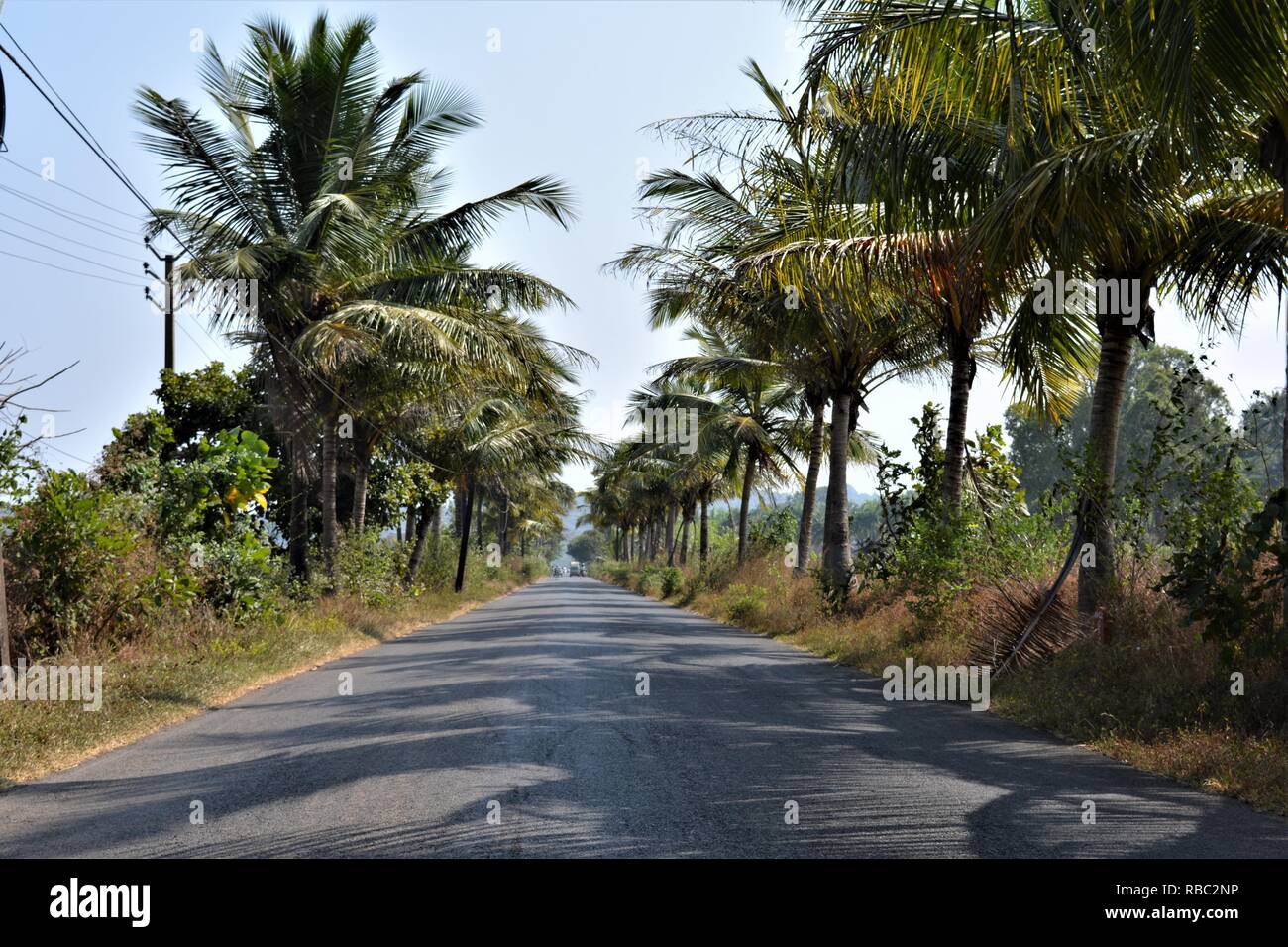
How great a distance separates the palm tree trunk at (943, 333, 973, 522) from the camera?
1605 centimetres

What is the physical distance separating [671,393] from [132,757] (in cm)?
2803

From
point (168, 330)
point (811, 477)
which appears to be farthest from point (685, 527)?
point (168, 330)

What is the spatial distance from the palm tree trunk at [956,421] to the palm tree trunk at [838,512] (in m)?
4.45

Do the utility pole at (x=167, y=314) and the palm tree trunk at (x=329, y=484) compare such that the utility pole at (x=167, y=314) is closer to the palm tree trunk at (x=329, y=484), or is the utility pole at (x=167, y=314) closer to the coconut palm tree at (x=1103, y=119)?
the palm tree trunk at (x=329, y=484)

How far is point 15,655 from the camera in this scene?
38.0 ft

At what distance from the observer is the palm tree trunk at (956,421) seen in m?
16.0

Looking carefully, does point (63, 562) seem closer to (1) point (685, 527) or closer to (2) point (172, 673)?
(2) point (172, 673)

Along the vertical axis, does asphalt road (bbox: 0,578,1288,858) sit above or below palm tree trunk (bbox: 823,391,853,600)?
below

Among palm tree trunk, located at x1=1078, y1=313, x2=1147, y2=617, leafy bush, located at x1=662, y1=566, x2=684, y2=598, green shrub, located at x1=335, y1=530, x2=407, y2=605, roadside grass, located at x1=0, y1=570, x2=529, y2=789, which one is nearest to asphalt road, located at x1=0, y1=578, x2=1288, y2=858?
roadside grass, located at x1=0, y1=570, x2=529, y2=789

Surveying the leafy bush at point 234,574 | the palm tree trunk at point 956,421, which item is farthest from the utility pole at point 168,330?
the palm tree trunk at point 956,421

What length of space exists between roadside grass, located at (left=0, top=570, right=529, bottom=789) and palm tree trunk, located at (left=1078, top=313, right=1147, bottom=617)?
29.2 ft

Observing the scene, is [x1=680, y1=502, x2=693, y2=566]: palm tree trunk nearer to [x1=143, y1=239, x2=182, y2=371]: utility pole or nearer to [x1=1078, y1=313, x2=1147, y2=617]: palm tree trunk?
[x1=143, y1=239, x2=182, y2=371]: utility pole

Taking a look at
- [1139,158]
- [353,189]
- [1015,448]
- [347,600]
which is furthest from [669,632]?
[1015,448]
